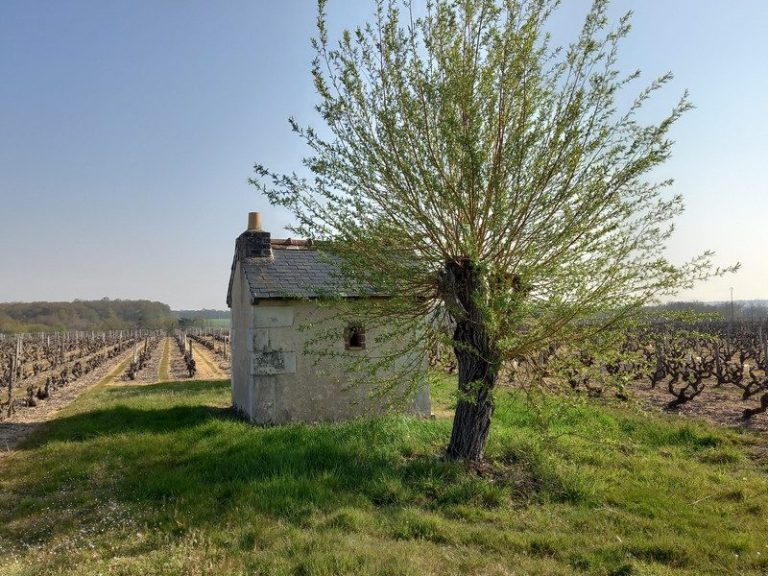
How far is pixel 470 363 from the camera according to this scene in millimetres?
7598

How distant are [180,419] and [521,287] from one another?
8167mm

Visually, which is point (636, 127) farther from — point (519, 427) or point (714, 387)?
point (714, 387)

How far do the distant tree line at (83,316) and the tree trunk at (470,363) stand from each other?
88573 mm

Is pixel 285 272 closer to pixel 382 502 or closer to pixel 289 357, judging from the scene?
pixel 289 357

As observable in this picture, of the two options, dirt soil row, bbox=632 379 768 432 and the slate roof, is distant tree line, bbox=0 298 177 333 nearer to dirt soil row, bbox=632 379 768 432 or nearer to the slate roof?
the slate roof

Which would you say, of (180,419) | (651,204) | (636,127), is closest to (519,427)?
(651,204)

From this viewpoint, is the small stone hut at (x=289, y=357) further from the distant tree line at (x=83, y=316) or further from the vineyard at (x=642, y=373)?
the distant tree line at (x=83, y=316)

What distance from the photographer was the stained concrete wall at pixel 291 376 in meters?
10.8

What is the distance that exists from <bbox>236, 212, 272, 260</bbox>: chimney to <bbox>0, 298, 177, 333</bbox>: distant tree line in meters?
82.4

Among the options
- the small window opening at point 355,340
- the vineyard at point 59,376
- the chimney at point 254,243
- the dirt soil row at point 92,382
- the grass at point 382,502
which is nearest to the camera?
the grass at point 382,502

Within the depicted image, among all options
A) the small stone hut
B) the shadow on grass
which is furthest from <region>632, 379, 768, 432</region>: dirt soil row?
the small stone hut

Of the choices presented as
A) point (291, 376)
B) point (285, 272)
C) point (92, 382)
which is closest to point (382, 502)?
point (291, 376)

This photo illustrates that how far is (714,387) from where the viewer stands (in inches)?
761

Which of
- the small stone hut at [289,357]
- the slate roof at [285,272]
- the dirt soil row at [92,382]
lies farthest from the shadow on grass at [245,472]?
the dirt soil row at [92,382]
